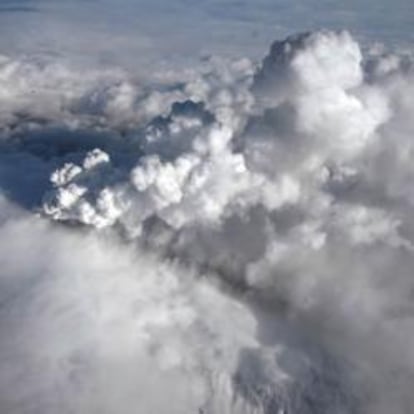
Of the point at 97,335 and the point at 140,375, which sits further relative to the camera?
the point at 97,335

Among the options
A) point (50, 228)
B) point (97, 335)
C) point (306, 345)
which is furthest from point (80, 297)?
point (306, 345)

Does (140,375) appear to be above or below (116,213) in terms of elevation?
below

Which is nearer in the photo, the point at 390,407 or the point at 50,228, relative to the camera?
the point at 390,407

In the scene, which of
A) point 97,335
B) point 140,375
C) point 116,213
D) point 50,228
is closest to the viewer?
point 140,375

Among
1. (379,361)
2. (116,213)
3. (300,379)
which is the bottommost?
(300,379)

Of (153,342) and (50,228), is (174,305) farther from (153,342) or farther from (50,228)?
(50,228)

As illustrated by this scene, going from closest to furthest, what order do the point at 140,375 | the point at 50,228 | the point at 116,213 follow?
1. the point at 140,375
2. the point at 116,213
3. the point at 50,228

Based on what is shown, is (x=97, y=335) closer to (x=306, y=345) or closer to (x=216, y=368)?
(x=216, y=368)

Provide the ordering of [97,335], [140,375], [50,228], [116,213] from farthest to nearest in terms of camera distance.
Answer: [50,228] < [116,213] < [97,335] < [140,375]

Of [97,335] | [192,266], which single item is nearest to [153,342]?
[97,335]
